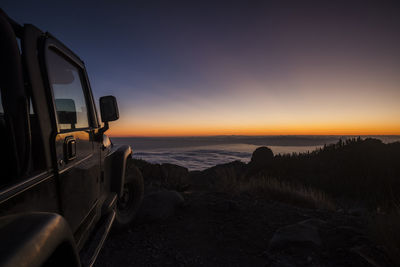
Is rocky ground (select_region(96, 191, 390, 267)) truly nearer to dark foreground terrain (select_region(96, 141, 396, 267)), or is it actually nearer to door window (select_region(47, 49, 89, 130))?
dark foreground terrain (select_region(96, 141, 396, 267))

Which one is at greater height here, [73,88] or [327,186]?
[73,88]

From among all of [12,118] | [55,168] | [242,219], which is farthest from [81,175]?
[242,219]

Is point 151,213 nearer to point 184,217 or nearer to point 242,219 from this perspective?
point 184,217

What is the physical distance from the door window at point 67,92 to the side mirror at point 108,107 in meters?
0.18

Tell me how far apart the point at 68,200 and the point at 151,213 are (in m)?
2.33

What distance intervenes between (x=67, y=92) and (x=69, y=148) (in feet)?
1.96

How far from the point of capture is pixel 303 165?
28.5ft

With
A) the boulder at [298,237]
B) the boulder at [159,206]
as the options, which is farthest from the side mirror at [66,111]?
the boulder at [298,237]

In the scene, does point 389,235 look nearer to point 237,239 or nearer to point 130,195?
point 237,239

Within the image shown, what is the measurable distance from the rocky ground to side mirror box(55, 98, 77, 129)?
5.90 feet

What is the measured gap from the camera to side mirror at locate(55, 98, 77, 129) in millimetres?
1647

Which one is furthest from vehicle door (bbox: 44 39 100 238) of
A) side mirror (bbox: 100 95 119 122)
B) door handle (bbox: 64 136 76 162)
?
side mirror (bbox: 100 95 119 122)

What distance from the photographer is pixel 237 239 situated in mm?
3156

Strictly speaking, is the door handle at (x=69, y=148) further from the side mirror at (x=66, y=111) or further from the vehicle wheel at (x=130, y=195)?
the vehicle wheel at (x=130, y=195)
